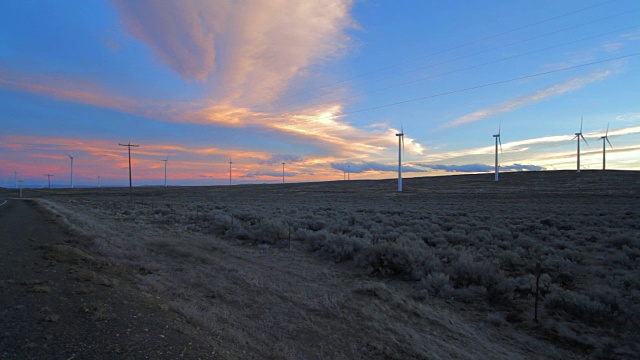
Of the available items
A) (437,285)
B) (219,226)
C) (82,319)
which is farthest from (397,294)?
(219,226)

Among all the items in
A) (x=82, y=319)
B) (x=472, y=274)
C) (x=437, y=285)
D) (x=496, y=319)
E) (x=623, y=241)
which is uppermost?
(x=82, y=319)

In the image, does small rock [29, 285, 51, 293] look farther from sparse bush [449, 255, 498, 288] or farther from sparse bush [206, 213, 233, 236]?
sparse bush [206, 213, 233, 236]

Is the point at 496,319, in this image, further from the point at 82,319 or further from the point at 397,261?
the point at 82,319

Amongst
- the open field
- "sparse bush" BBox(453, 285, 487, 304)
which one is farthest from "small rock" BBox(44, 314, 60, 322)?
"sparse bush" BBox(453, 285, 487, 304)

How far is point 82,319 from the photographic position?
579 centimetres

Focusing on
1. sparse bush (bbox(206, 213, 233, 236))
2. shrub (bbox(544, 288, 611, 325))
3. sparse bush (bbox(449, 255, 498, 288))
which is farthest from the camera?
sparse bush (bbox(206, 213, 233, 236))

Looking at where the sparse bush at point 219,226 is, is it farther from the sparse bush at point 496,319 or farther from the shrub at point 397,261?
the sparse bush at point 496,319

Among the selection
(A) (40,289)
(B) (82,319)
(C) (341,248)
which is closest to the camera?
(B) (82,319)

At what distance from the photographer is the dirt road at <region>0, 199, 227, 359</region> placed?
15.7ft

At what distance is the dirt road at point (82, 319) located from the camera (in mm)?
4781

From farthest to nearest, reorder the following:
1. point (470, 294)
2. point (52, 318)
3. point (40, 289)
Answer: point (470, 294)
point (40, 289)
point (52, 318)

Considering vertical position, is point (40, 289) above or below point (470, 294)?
above

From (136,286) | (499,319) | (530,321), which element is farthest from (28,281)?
(530,321)

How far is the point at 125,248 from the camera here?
1407cm
